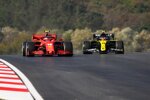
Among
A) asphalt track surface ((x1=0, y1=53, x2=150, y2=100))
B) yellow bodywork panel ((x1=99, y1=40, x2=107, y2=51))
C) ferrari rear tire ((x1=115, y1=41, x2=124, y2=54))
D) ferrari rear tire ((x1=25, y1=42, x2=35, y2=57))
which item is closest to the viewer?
asphalt track surface ((x1=0, y1=53, x2=150, y2=100))

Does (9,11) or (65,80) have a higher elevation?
(9,11)

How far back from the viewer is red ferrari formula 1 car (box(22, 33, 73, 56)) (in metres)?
24.4

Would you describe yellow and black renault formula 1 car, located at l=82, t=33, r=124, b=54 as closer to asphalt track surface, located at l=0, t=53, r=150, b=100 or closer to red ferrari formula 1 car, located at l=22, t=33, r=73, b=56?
red ferrari formula 1 car, located at l=22, t=33, r=73, b=56

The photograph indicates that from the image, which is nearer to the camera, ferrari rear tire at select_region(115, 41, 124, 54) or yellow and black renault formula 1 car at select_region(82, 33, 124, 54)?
ferrari rear tire at select_region(115, 41, 124, 54)

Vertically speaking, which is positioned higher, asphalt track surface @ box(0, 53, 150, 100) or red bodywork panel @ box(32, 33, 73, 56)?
red bodywork panel @ box(32, 33, 73, 56)

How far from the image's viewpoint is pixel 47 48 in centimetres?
2477

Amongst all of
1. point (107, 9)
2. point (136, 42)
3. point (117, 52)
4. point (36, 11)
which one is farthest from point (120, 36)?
point (107, 9)

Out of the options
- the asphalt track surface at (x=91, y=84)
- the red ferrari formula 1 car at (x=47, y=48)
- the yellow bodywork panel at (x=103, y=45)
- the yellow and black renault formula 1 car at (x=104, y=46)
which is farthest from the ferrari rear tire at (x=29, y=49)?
the asphalt track surface at (x=91, y=84)

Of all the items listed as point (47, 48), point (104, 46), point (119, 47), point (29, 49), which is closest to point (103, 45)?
point (104, 46)

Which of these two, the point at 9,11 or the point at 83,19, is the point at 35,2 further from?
the point at 83,19

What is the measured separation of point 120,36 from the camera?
7819 centimetres

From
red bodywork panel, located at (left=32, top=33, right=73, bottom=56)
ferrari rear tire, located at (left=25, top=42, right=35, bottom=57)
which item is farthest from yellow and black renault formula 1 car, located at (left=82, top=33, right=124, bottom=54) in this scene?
ferrari rear tire, located at (left=25, top=42, right=35, bottom=57)

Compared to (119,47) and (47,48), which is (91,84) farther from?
(119,47)

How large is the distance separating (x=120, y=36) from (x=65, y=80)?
6649 cm
